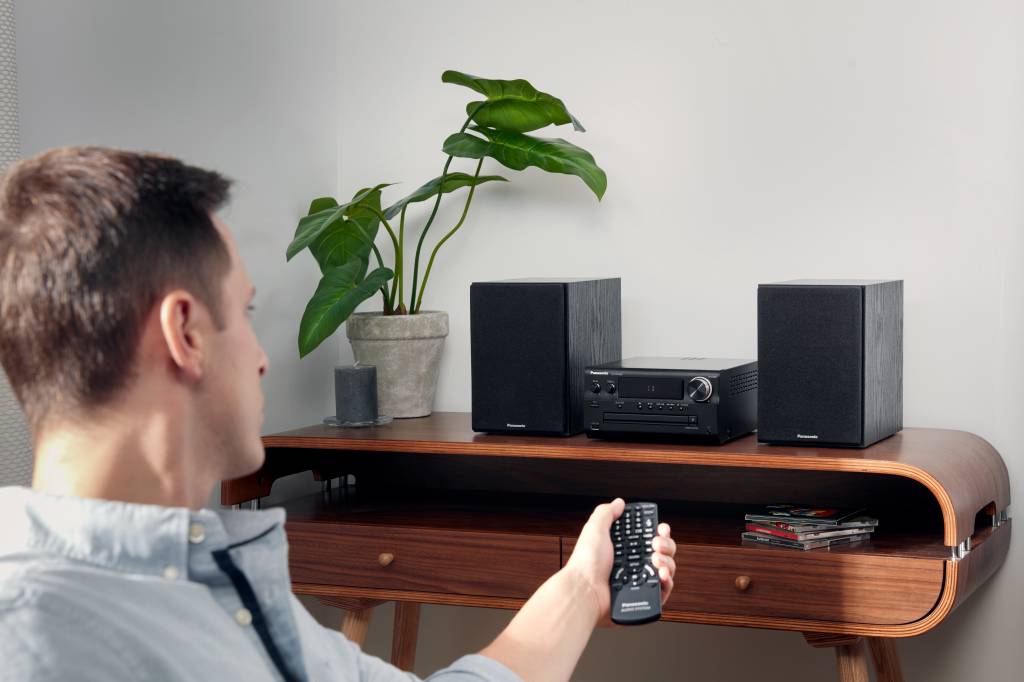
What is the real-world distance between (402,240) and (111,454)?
1.88m

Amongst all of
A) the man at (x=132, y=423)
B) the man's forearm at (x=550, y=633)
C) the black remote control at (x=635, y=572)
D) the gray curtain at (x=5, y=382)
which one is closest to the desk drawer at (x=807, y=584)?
the black remote control at (x=635, y=572)

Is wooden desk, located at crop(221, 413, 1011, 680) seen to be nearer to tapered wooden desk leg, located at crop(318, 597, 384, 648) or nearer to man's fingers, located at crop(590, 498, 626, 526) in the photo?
tapered wooden desk leg, located at crop(318, 597, 384, 648)

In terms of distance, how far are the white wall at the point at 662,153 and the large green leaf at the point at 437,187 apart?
0.16 m

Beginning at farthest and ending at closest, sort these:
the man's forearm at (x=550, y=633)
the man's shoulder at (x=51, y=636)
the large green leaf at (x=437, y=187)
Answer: the large green leaf at (x=437, y=187) < the man's forearm at (x=550, y=633) < the man's shoulder at (x=51, y=636)

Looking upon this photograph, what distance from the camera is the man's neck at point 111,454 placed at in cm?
76

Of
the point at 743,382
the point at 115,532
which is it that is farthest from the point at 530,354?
the point at 115,532

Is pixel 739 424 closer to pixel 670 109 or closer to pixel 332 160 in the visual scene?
pixel 670 109

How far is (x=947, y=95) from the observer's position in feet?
7.36

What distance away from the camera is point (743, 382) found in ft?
7.09

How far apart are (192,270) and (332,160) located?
6.73 feet

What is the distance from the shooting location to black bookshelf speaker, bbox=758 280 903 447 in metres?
1.94

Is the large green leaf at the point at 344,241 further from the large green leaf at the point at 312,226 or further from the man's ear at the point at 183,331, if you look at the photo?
the man's ear at the point at 183,331

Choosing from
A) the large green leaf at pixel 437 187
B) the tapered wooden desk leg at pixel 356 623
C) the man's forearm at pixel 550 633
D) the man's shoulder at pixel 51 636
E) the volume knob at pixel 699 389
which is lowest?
the tapered wooden desk leg at pixel 356 623

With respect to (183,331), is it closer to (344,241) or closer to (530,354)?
(530,354)
